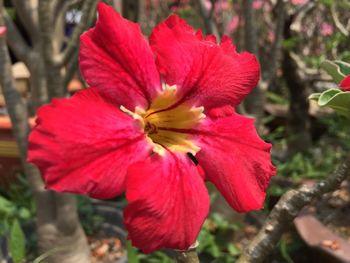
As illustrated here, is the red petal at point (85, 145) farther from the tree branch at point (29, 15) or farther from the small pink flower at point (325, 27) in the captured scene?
the small pink flower at point (325, 27)

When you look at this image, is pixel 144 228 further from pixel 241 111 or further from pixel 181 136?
pixel 241 111

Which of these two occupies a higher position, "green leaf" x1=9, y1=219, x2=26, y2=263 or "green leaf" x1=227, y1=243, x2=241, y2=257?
"green leaf" x1=9, y1=219, x2=26, y2=263

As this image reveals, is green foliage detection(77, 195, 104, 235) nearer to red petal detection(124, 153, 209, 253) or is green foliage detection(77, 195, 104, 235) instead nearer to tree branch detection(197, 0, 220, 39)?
tree branch detection(197, 0, 220, 39)

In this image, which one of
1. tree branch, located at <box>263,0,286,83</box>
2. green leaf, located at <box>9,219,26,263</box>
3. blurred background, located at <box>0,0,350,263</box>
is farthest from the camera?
tree branch, located at <box>263,0,286,83</box>

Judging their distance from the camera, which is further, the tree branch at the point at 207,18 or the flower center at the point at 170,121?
the tree branch at the point at 207,18

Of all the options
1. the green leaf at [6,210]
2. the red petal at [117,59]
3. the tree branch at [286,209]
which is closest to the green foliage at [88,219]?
the green leaf at [6,210]

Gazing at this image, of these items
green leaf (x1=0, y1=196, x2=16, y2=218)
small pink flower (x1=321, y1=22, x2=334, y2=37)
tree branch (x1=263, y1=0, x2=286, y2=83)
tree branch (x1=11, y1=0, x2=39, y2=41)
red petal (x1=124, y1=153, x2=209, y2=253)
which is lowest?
green leaf (x1=0, y1=196, x2=16, y2=218)

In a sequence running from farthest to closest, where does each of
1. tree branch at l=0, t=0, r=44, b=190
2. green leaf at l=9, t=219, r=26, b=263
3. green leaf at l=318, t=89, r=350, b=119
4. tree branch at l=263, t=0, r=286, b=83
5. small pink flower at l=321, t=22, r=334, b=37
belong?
1. small pink flower at l=321, t=22, r=334, b=37
2. tree branch at l=263, t=0, r=286, b=83
3. tree branch at l=0, t=0, r=44, b=190
4. green leaf at l=9, t=219, r=26, b=263
5. green leaf at l=318, t=89, r=350, b=119

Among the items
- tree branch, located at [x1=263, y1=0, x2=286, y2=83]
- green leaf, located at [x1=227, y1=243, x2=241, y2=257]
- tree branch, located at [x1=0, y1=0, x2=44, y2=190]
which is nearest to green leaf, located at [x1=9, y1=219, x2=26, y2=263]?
tree branch, located at [x1=0, y1=0, x2=44, y2=190]
